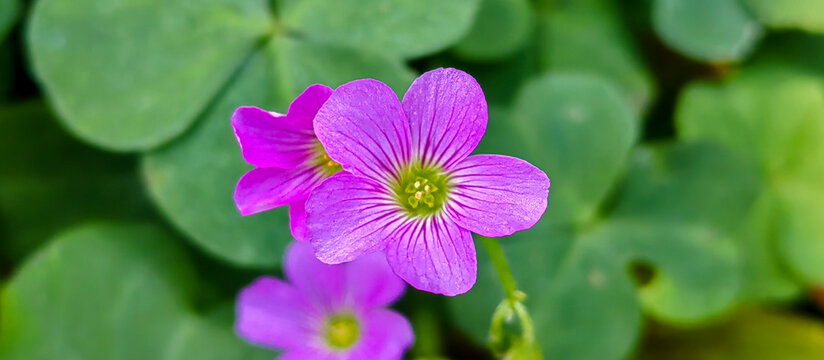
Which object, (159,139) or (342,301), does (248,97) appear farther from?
(342,301)

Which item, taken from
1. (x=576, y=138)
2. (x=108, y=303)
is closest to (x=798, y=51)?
(x=576, y=138)

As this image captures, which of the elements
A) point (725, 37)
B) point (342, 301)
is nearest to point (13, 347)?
point (342, 301)

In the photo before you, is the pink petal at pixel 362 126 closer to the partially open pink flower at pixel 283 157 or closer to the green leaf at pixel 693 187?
the partially open pink flower at pixel 283 157

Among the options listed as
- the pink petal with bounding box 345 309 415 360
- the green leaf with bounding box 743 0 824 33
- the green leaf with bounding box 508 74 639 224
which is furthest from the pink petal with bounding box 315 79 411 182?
the green leaf with bounding box 743 0 824 33

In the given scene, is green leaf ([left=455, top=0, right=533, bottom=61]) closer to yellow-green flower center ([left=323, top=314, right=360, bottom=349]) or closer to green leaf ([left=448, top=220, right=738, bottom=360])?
green leaf ([left=448, top=220, right=738, bottom=360])

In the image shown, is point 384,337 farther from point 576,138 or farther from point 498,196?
point 576,138

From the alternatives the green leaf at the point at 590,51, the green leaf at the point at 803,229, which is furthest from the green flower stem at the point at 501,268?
the green leaf at the point at 803,229
